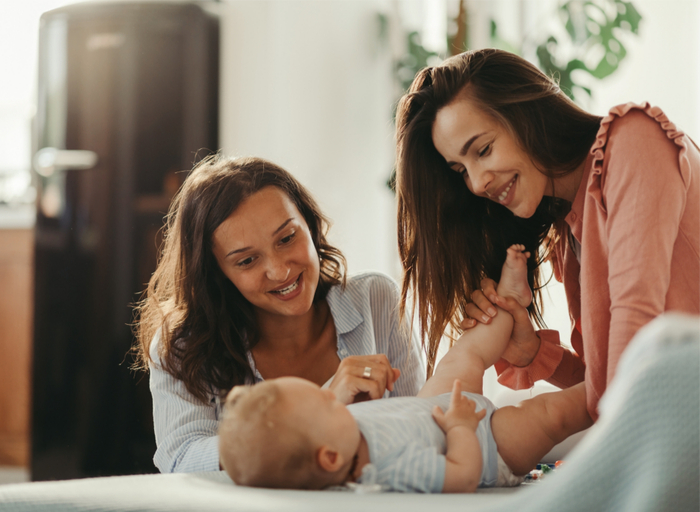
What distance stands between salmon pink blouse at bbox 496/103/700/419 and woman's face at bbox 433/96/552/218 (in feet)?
0.32

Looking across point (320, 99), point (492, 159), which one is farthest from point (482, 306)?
point (320, 99)

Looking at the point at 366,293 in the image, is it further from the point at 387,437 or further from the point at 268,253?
the point at 387,437

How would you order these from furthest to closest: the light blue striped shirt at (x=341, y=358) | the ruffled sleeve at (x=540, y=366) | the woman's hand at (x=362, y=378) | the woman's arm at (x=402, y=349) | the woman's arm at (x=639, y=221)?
the woman's arm at (x=402, y=349) → the ruffled sleeve at (x=540, y=366) → the light blue striped shirt at (x=341, y=358) → the woman's hand at (x=362, y=378) → the woman's arm at (x=639, y=221)

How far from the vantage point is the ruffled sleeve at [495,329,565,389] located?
143 centimetres

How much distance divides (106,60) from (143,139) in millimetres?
337

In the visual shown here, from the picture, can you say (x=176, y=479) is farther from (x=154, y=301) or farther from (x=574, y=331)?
(x=574, y=331)

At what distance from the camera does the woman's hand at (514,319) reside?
4.50 ft

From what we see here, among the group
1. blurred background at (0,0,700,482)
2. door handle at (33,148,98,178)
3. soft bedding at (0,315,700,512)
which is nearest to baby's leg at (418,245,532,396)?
soft bedding at (0,315,700,512)

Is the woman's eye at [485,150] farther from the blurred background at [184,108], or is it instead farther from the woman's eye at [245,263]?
the blurred background at [184,108]

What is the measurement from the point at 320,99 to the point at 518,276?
1.85 meters

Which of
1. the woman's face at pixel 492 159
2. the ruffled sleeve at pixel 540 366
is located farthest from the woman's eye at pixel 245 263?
the ruffled sleeve at pixel 540 366

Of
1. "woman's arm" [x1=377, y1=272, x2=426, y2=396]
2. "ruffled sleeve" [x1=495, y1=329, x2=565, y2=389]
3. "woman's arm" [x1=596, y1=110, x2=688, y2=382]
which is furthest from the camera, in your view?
"woman's arm" [x1=377, y1=272, x2=426, y2=396]

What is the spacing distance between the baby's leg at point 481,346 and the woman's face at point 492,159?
17 cm

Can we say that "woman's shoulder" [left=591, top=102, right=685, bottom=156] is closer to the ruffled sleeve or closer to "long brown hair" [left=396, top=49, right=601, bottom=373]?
"long brown hair" [left=396, top=49, right=601, bottom=373]
